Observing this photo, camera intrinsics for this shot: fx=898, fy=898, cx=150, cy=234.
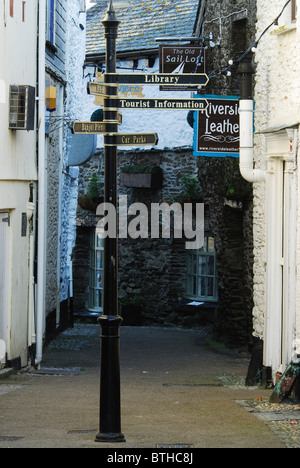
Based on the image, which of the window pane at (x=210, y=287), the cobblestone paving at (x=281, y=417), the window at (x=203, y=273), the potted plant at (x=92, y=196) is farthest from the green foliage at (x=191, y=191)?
the cobblestone paving at (x=281, y=417)

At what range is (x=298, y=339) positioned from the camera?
29.9ft

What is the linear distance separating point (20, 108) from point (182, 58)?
4.60 metres

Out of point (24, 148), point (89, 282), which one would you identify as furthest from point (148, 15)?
point (24, 148)

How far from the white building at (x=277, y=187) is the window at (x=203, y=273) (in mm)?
9093

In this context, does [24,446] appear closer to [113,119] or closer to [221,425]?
[221,425]

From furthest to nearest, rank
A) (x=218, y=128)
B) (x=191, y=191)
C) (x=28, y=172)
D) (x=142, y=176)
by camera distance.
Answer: (x=142, y=176) < (x=191, y=191) < (x=28, y=172) < (x=218, y=128)

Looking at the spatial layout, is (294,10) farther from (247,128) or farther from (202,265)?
(202,265)

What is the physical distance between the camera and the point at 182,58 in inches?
597

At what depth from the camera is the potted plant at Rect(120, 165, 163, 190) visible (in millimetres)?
20531

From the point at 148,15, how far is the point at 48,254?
8.95 metres

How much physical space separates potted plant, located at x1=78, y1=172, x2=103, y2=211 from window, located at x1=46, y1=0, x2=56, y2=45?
665cm
